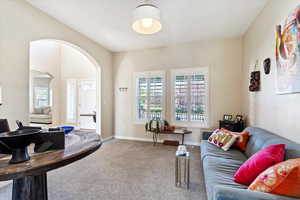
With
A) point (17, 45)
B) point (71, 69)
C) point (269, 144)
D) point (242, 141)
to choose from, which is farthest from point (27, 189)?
point (71, 69)

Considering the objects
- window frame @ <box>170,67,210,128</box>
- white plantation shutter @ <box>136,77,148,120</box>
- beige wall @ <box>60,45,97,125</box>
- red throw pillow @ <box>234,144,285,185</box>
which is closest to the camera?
red throw pillow @ <box>234,144,285,185</box>

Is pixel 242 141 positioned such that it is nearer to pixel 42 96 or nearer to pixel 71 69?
pixel 71 69

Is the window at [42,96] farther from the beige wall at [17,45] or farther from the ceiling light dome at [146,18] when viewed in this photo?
the ceiling light dome at [146,18]

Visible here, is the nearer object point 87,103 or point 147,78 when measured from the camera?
point 147,78

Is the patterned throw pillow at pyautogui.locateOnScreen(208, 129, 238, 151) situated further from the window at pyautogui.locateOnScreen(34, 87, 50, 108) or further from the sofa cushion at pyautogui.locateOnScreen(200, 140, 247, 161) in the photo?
the window at pyautogui.locateOnScreen(34, 87, 50, 108)

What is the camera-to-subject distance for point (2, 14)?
2170mm

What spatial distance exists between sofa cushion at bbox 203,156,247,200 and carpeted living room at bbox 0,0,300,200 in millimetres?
16

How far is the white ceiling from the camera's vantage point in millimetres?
2527

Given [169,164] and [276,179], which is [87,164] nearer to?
[169,164]

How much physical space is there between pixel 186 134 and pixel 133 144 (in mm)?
1556

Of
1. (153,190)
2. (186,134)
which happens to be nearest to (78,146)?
(153,190)

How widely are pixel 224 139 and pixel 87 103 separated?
5.58 meters

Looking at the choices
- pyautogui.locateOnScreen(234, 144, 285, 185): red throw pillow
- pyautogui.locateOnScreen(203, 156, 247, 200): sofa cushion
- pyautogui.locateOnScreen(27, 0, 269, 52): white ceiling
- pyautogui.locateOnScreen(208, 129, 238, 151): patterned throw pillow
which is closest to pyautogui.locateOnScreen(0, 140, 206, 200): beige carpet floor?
pyautogui.locateOnScreen(203, 156, 247, 200): sofa cushion

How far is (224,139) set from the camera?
2518mm
